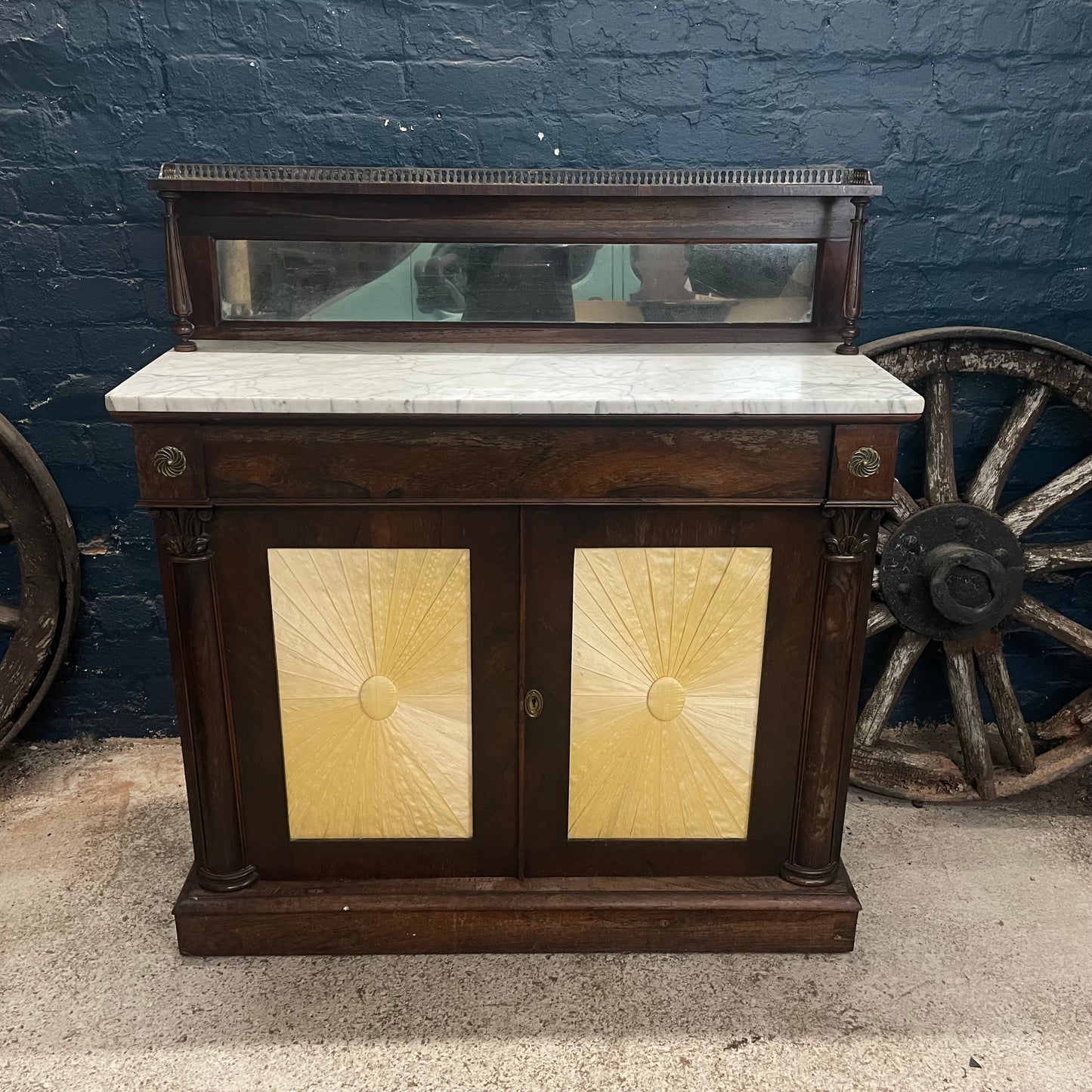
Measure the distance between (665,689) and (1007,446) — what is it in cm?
107

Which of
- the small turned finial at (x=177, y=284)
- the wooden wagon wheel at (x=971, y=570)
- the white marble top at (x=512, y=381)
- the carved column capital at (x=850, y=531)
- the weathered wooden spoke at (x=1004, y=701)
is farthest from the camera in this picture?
the weathered wooden spoke at (x=1004, y=701)

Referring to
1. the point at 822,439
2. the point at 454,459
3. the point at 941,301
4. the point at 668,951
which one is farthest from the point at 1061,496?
the point at 454,459

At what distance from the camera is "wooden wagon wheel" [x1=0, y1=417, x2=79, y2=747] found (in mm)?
2236

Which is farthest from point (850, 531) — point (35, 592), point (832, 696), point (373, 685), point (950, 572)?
point (35, 592)

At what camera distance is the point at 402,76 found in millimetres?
2059

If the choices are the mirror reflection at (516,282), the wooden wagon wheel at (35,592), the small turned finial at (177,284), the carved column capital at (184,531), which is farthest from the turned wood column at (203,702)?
the wooden wagon wheel at (35,592)

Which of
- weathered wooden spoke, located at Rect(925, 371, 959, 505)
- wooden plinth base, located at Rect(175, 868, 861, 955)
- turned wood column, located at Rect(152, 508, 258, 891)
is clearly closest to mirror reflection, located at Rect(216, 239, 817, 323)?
weathered wooden spoke, located at Rect(925, 371, 959, 505)

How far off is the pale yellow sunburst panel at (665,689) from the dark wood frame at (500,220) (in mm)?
538

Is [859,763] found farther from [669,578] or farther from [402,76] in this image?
[402,76]

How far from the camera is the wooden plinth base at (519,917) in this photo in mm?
1820

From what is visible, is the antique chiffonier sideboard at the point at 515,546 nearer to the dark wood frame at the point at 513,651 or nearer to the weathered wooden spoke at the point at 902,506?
the dark wood frame at the point at 513,651

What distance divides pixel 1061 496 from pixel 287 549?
5.60 feet

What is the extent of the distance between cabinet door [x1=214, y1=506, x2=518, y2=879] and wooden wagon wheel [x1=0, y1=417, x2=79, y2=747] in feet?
2.67

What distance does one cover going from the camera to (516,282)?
1.95 m
